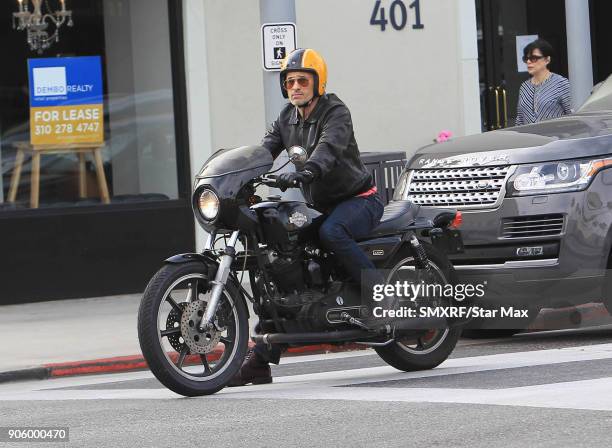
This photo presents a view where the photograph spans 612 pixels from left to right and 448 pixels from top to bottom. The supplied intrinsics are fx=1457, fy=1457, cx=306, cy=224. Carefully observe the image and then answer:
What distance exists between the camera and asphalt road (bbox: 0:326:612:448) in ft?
20.9

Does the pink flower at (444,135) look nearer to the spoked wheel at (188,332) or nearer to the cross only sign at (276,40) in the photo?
the cross only sign at (276,40)

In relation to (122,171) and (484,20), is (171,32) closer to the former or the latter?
(122,171)

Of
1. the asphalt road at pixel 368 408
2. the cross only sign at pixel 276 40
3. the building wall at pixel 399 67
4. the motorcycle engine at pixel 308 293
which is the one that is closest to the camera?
the asphalt road at pixel 368 408

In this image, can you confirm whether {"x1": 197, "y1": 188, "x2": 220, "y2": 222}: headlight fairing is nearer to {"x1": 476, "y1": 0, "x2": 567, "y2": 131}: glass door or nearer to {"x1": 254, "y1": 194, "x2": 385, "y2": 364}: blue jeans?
{"x1": 254, "y1": 194, "x2": 385, "y2": 364}: blue jeans

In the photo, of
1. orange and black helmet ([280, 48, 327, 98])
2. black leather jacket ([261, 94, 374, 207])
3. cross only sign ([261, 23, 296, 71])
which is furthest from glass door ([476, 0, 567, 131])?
orange and black helmet ([280, 48, 327, 98])

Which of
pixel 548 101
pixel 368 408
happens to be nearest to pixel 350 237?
pixel 368 408

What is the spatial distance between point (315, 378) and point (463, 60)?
857 centimetres

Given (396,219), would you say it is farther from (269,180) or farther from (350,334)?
(269,180)

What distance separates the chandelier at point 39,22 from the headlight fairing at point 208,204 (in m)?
7.48

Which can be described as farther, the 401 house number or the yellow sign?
the 401 house number

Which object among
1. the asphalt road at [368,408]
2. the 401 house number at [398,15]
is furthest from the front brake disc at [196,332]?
the 401 house number at [398,15]

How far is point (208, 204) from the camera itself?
26.1 feet

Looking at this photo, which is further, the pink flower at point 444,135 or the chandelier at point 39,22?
the pink flower at point 444,135

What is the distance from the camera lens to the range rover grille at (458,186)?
32.8ft
